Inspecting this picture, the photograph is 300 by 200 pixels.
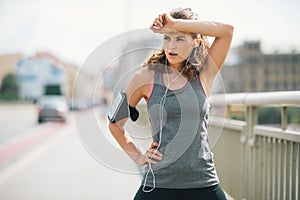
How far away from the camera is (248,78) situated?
32.2m

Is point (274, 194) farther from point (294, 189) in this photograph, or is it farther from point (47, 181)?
point (47, 181)

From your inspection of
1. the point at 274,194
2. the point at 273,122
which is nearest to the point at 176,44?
the point at 274,194

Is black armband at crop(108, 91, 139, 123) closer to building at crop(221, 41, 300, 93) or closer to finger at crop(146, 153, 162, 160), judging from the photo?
finger at crop(146, 153, 162, 160)

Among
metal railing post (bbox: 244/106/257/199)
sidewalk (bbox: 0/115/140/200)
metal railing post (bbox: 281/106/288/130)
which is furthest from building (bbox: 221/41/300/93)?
metal railing post (bbox: 281/106/288/130)

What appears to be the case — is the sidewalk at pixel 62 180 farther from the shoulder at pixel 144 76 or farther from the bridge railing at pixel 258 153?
the shoulder at pixel 144 76

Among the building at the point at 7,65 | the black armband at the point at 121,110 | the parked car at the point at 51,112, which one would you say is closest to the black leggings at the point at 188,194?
the black armband at the point at 121,110

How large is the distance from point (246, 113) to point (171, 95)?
3.00 meters

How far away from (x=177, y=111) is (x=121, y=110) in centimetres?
28

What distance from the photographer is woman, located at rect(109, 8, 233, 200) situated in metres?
2.71

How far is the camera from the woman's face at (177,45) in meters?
2.78

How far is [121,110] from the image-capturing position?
2811 mm

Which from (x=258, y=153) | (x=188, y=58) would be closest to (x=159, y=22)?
(x=188, y=58)

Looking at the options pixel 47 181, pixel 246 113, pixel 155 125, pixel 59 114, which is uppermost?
pixel 155 125

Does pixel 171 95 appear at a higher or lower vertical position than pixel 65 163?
higher
